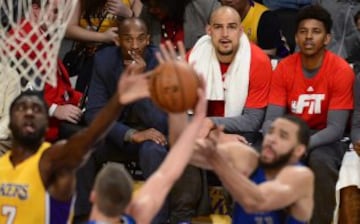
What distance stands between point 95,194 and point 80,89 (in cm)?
332

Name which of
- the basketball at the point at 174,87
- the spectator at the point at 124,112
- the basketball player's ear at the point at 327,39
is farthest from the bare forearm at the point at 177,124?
the basketball player's ear at the point at 327,39

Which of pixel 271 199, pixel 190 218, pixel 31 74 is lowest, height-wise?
pixel 190 218

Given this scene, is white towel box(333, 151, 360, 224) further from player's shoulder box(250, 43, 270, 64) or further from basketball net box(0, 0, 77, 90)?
basketball net box(0, 0, 77, 90)

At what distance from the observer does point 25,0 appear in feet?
21.7

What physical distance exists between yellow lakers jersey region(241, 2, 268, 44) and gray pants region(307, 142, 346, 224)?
4.26 feet

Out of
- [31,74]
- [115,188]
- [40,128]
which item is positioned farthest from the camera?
[31,74]

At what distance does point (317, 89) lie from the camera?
7363 millimetres

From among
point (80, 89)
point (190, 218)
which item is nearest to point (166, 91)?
point (190, 218)

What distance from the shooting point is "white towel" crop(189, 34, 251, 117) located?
7.50m

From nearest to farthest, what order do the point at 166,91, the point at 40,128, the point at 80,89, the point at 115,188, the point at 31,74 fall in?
the point at 115,188 → the point at 166,91 → the point at 40,128 → the point at 31,74 → the point at 80,89

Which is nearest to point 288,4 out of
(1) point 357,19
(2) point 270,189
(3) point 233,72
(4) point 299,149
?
(1) point 357,19

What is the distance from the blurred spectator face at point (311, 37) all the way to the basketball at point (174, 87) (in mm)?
2311

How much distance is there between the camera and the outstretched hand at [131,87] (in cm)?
507

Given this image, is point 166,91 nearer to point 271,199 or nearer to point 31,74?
point 271,199
